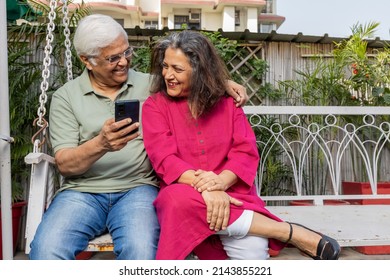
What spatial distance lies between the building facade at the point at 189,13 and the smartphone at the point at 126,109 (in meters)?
20.1

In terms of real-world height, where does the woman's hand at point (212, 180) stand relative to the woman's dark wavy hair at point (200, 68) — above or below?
below

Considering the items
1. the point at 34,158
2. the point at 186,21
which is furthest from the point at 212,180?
the point at 186,21

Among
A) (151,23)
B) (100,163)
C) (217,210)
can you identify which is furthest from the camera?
(151,23)

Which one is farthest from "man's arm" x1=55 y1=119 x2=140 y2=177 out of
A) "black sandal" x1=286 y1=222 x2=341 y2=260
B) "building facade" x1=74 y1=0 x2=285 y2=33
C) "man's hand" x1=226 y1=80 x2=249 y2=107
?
"building facade" x1=74 y1=0 x2=285 y2=33

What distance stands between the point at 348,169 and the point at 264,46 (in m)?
1.98

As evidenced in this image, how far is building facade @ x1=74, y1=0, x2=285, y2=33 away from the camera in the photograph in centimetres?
2150

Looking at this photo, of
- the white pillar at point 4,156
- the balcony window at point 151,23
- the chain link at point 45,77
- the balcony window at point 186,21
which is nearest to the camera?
the white pillar at point 4,156

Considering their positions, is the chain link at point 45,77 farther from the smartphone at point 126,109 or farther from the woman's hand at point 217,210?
the woman's hand at point 217,210

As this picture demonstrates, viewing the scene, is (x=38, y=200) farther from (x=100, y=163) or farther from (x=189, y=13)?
(x=189, y=13)

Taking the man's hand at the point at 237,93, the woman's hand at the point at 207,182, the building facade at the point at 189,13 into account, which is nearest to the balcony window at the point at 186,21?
the building facade at the point at 189,13

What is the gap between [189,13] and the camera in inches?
881

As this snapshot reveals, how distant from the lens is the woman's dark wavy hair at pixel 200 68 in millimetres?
2086

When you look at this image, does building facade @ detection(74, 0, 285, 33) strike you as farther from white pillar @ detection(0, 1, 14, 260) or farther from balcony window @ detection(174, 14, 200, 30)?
white pillar @ detection(0, 1, 14, 260)

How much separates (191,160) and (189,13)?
21352mm
